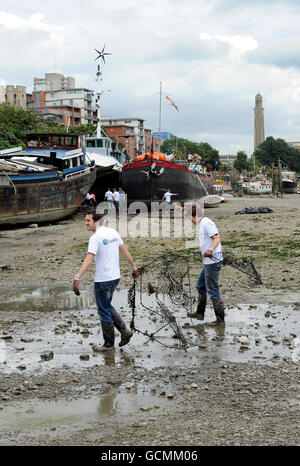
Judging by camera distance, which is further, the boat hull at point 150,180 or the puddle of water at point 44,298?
the boat hull at point 150,180

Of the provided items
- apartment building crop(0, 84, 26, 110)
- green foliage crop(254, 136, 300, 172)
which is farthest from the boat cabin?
green foliage crop(254, 136, 300, 172)

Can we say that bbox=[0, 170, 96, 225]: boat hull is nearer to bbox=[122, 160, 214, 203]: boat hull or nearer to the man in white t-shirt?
bbox=[122, 160, 214, 203]: boat hull

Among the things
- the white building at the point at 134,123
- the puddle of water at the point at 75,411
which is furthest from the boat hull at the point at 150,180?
the white building at the point at 134,123

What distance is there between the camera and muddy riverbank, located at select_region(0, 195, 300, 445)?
15.4 feet

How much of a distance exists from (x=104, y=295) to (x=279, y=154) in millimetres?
154518

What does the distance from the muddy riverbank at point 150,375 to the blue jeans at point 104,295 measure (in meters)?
0.54

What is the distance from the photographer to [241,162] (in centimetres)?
15000

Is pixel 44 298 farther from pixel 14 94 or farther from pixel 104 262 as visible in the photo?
pixel 14 94

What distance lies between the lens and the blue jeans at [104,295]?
707 cm

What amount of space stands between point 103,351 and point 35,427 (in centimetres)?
244

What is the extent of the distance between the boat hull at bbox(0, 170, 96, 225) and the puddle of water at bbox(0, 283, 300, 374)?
1402 cm

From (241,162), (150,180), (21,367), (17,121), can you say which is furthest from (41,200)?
(241,162)

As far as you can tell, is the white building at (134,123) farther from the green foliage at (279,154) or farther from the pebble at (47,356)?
the pebble at (47,356)
